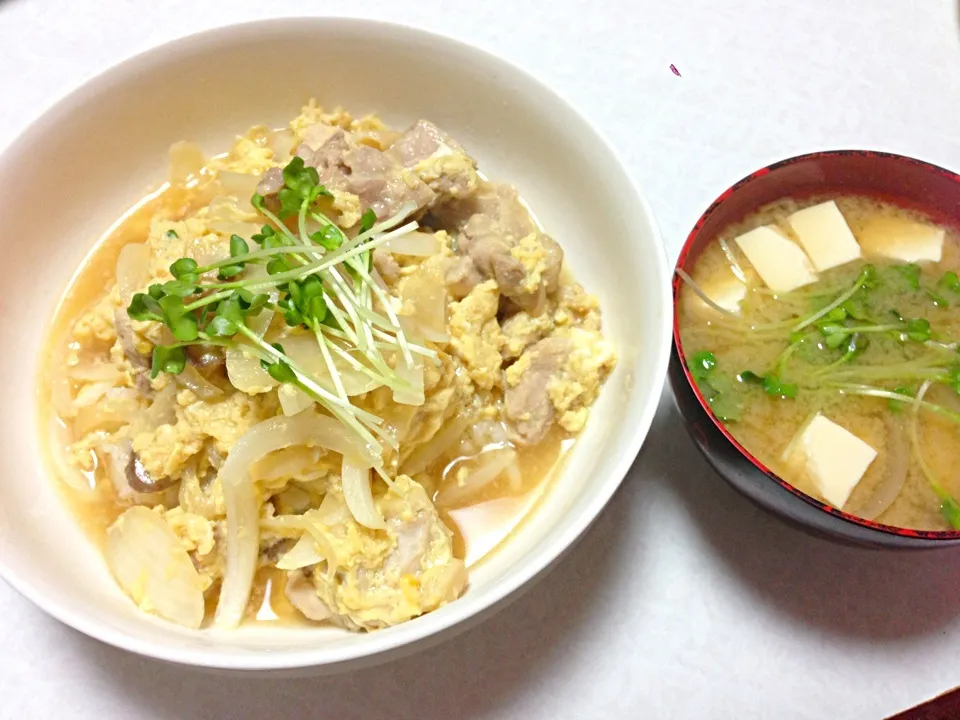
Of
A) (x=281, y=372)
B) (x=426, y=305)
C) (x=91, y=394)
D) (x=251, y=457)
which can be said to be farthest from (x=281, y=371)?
(x=91, y=394)

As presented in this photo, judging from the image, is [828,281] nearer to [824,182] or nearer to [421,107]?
[824,182]

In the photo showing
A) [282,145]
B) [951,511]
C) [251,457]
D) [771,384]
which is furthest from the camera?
[282,145]

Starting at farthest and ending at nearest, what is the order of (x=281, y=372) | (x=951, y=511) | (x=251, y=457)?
1. (x=951, y=511)
2. (x=251, y=457)
3. (x=281, y=372)

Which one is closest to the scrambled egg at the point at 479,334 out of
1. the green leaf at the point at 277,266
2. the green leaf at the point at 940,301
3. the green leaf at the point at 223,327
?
the green leaf at the point at 277,266

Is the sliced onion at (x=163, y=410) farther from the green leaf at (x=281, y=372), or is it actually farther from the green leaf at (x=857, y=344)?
the green leaf at (x=857, y=344)

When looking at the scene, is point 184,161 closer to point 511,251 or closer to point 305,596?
point 511,251

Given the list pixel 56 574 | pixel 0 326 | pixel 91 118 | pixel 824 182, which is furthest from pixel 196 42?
pixel 824 182

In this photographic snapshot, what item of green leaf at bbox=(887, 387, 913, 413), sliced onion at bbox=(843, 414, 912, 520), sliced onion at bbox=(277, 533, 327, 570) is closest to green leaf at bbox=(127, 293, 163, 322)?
sliced onion at bbox=(277, 533, 327, 570)
